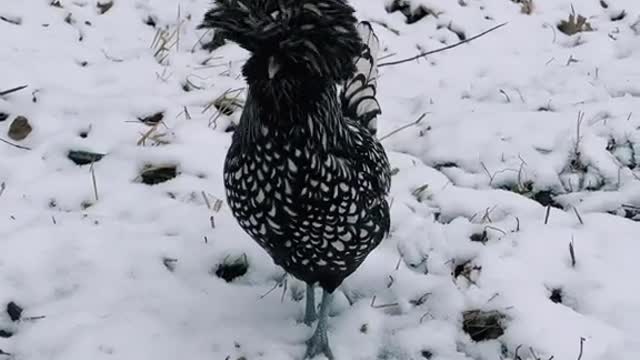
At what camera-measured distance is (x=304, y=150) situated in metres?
2.65

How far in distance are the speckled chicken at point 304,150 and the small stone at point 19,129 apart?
1.44 metres

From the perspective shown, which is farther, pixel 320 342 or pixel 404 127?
pixel 404 127

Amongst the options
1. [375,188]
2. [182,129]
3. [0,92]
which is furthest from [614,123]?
[0,92]

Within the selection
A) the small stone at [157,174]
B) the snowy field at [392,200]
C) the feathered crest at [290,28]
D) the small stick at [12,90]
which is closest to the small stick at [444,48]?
the snowy field at [392,200]

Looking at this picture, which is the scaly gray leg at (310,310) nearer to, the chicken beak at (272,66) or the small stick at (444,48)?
the chicken beak at (272,66)

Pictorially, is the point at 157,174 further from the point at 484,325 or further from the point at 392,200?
the point at 484,325

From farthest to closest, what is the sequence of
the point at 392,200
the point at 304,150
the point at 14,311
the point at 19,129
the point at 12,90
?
the point at 12,90 < the point at 19,129 < the point at 392,200 < the point at 14,311 < the point at 304,150

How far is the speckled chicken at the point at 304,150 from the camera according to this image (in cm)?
242

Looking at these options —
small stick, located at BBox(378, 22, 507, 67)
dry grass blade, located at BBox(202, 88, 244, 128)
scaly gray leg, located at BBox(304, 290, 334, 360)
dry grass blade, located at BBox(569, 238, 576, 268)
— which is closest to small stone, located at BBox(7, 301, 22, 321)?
scaly gray leg, located at BBox(304, 290, 334, 360)

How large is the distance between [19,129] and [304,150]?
1.80m

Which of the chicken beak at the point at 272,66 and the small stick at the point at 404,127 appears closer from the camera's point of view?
the chicken beak at the point at 272,66

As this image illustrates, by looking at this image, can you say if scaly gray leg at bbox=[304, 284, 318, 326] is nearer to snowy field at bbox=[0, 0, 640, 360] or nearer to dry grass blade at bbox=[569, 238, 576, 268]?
snowy field at bbox=[0, 0, 640, 360]

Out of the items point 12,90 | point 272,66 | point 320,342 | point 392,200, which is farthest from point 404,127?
point 272,66

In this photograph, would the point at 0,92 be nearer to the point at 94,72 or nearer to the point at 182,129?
the point at 94,72
